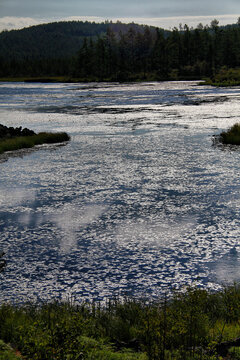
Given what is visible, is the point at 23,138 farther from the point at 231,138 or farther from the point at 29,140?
the point at 231,138

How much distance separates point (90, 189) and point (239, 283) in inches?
484

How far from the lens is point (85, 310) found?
1058cm

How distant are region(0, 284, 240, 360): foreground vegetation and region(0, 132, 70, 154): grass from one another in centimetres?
2786

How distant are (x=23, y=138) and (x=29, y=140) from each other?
0.73 m

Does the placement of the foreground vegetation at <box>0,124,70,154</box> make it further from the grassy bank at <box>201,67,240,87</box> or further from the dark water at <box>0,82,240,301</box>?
the grassy bank at <box>201,67,240,87</box>

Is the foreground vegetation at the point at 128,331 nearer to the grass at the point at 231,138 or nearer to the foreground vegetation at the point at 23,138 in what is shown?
the grass at the point at 231,138

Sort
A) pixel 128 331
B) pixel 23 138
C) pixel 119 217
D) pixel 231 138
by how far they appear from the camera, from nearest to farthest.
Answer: pixel 128 331 < pixel 119 217 < pixel 231 138 < pixel 23 138

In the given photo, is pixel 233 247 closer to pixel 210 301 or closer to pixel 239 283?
pixel 239 283

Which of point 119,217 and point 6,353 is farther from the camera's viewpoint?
point 119,217

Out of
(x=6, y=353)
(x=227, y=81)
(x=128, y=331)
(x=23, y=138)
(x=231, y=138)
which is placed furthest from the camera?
(x=227, y=81)

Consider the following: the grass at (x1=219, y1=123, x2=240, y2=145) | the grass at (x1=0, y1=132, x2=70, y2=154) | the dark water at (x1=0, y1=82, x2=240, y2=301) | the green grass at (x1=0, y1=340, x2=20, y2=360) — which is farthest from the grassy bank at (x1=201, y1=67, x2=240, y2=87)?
the green grass at (x1=0, y1=340, x2=20, y2=360)

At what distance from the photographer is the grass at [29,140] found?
3741 cm

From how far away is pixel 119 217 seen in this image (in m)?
18.4

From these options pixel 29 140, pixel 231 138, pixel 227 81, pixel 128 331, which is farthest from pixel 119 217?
pixel 227 81
